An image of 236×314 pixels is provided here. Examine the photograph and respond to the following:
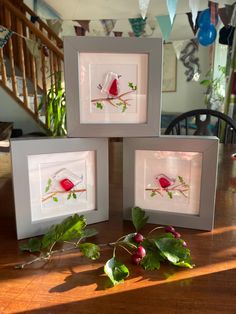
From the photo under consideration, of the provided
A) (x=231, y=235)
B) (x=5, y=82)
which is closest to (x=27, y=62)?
(x=5, y=82)

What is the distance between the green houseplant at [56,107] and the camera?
2.45 m

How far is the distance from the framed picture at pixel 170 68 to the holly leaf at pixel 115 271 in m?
5.07

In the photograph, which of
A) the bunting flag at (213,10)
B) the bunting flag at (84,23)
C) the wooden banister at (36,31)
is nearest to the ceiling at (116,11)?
the bunting flag at (84,23)

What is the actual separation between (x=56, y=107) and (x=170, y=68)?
10.6 ft

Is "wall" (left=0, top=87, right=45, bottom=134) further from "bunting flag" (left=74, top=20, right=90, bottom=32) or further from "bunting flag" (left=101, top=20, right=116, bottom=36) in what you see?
"bunting flag" (left=101, top=20, right=116, bottom=36)

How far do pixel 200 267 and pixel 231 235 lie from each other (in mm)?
173

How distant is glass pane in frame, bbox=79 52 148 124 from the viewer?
0.71 meters

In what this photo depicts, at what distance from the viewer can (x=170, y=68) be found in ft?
17.7

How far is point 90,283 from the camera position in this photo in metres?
0.51

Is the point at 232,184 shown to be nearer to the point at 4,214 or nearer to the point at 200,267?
the point at 200,267

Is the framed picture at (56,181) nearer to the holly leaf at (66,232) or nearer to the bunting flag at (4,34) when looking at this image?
the holly leaf at (66,232)

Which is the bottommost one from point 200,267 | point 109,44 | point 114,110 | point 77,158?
point 200,267

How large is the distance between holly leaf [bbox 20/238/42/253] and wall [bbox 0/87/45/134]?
3197 millimetres

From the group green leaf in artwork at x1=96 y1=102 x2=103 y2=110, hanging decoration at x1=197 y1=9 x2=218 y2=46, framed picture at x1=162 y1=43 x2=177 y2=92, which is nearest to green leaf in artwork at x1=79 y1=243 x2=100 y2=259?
green leaf in artwork at x1=96 y1=102 x2=103 y2=110
